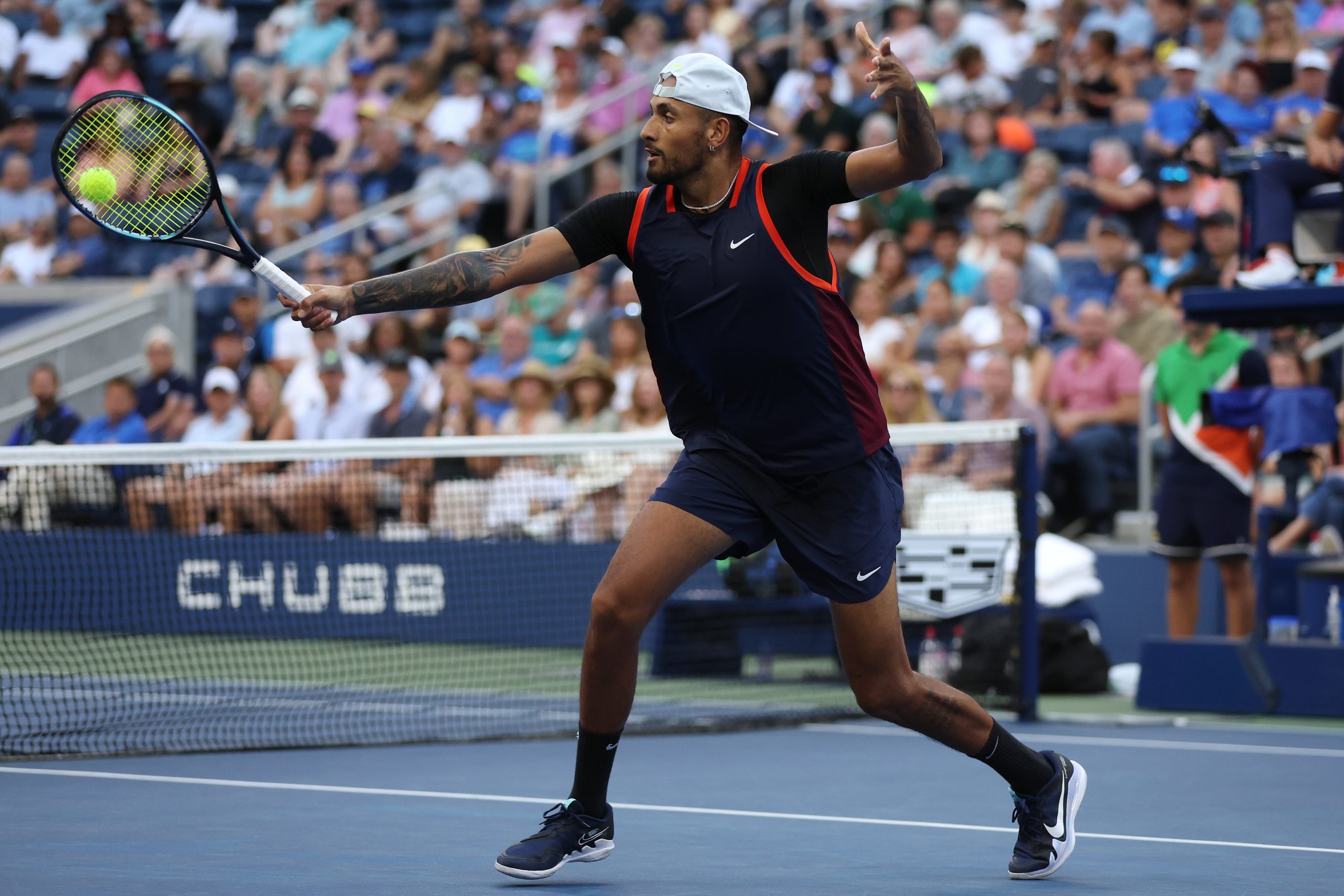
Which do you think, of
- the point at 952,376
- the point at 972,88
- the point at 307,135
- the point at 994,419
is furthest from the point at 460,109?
the point at 994,419

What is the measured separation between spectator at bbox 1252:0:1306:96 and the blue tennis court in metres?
5.99

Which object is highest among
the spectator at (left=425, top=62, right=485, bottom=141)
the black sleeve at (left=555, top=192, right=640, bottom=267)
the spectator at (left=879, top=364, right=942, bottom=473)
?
the spectator at (left=425, top=62, right=485, bottom=141)

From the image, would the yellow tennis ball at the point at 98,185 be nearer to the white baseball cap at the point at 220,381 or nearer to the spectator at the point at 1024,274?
the spectator at the point at 1024,274

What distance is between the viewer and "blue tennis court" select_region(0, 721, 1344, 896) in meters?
4.97

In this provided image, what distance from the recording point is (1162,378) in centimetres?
1007

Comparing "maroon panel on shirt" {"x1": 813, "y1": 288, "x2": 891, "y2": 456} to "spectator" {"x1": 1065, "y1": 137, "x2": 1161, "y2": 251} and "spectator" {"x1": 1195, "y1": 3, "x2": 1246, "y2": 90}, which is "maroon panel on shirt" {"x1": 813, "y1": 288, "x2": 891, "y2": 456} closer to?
"spectator" {"x1": 1065, "y1": 137, "x2": 1161, "y2": 251}

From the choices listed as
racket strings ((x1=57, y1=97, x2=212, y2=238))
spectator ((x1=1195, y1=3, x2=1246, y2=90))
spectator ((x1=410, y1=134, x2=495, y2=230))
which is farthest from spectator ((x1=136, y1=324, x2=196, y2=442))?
racket strings ((x1=57, y1=97, x2=212, y2=238))

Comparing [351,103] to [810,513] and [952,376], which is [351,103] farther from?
[810,513]

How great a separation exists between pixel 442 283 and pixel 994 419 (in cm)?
690

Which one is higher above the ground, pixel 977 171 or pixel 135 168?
pixel 977 171

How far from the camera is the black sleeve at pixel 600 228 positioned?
5039 millimetres

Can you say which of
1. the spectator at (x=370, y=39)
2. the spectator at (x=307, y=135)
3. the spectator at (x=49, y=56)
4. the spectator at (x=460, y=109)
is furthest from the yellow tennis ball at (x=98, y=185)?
the spectator at (x=49, y=56)

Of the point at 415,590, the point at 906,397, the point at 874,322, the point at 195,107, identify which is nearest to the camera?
the point at 415,590

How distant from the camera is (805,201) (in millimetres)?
4848
